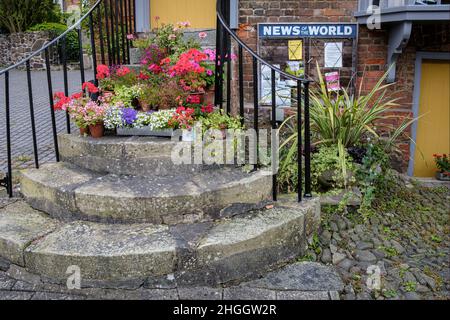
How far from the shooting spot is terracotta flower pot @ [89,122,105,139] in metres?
3.67

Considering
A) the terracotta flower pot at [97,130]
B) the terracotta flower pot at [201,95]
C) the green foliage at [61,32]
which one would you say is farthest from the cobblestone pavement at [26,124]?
the green foliage at [61,32]

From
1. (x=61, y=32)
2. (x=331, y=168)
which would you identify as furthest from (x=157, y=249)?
(x=61, y=32)

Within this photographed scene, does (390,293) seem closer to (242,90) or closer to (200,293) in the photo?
(200,293)

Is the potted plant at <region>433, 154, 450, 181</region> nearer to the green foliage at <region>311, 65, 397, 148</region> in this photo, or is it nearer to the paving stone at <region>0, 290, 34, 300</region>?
the green foliage at <region>311, 65, 397, 148</region>

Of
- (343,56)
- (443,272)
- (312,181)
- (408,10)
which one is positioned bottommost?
(443,272)

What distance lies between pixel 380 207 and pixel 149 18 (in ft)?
11.7

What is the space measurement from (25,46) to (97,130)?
12889mm

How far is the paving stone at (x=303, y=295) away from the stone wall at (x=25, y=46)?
13.8 m

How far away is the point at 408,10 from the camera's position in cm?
480

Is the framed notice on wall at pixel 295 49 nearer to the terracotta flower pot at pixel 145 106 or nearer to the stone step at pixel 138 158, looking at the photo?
the terracotta flower pot at pixel 145 106

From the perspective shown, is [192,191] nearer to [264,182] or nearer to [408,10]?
[264,182]

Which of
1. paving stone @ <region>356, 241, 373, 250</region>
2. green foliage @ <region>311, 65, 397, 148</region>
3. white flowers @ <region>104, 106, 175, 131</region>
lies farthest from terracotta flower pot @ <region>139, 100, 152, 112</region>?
paving stone @ <region>356, 241, 373, 250</region>
